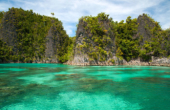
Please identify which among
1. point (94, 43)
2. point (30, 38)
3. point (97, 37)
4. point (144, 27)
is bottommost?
point (94, 43)

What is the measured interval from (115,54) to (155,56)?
887 centimetres

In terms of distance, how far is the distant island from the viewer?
29770 millimetres

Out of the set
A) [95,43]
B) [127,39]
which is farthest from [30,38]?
[127,39]

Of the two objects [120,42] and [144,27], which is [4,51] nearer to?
[120,42]

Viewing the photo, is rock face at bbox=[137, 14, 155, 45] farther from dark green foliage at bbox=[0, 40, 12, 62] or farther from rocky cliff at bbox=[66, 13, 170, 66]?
dark green foliage at bbox=[0, 40, 12, 62]

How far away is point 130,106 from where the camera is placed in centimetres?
546

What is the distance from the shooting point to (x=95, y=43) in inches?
1195

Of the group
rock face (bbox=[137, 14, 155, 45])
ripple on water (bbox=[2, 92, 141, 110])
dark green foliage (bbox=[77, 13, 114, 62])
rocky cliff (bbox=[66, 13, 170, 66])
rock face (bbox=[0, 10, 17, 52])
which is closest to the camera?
ripple on water (bbox=[2, 92, 141, 110])

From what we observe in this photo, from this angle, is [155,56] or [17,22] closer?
[155,56]

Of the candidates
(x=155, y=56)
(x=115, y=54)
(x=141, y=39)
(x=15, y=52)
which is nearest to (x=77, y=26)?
(x=115, y=54)

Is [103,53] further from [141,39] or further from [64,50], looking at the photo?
[64,50]

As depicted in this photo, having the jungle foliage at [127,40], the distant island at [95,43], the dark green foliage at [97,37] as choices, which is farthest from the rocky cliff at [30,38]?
the jungle foliage at [127,40]

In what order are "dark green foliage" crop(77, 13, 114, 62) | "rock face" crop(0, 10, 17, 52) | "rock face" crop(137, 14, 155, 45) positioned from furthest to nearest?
"rock face" crop(0, 10, 17, 52)
"rock face" crop(137, 14, 155, 45)
"dark green foliage" crop(77, 13, 114, 62)

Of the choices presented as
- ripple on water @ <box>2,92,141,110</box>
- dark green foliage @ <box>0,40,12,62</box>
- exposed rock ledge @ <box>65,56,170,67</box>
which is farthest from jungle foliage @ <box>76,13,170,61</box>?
dark green foliage @ <box>0,40,12,62</box>
